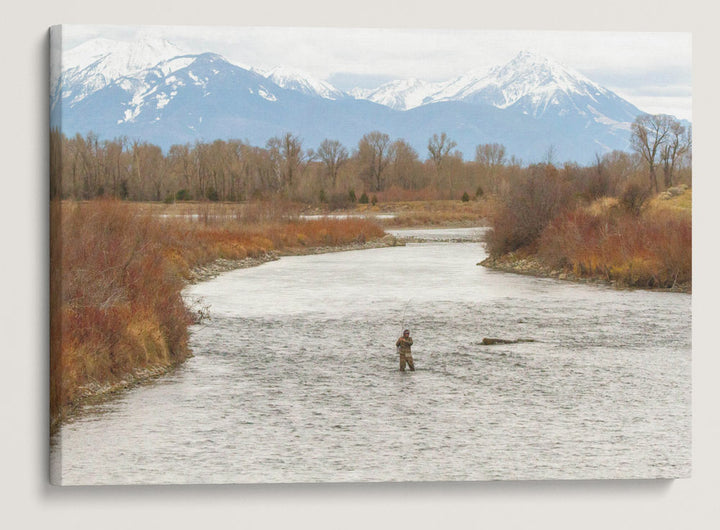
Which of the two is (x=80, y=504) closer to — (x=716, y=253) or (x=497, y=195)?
(x=716, y=253)

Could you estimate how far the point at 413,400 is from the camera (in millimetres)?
6582

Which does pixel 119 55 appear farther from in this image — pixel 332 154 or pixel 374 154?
pixel 374 154

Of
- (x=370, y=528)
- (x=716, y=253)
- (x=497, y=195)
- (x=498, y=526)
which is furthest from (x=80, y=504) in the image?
(x=497, y=195)

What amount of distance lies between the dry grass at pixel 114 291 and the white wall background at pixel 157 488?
17 cm

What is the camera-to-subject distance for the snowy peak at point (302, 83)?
6094 mm

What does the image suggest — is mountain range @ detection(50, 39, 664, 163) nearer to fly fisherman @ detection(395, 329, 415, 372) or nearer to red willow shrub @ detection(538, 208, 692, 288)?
red willow shrub @ detection(538, 208, 692, 288)

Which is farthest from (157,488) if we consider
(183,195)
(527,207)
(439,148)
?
(527,207)

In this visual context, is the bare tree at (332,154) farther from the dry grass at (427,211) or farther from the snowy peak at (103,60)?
the snowy peak at (103,60)

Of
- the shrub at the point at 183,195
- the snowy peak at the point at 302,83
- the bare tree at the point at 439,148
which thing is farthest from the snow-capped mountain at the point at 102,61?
the bare tree at the point at 439,148

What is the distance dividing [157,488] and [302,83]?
285 cm

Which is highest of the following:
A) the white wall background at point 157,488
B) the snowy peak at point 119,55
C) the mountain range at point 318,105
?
the snowy peak at point 119,55

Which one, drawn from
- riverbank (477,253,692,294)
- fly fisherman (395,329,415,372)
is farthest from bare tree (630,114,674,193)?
riverbank (477,253,692,294)

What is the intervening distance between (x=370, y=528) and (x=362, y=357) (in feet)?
8.64

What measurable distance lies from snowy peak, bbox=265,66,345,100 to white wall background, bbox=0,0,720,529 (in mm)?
369
